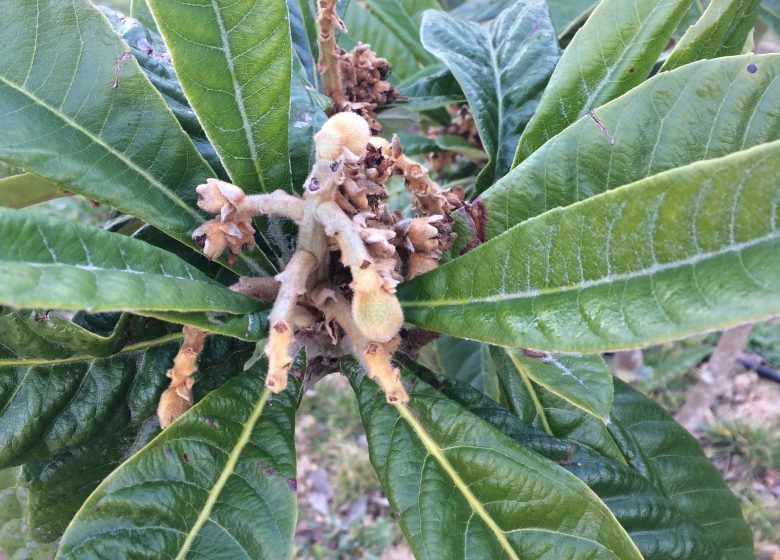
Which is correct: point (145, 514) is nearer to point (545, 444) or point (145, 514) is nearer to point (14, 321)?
point (14, 321)

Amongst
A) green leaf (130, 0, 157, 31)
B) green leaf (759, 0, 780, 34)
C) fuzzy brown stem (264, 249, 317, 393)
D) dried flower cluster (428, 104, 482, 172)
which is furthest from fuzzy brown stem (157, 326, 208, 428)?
green leaf (759, 0, 780, 34)

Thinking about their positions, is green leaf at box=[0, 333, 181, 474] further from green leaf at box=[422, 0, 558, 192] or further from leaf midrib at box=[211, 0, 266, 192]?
green leaf at box=[422, 0, 558, 192]

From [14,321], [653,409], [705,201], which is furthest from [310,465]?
[705,201]

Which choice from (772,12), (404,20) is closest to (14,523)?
(404,20)

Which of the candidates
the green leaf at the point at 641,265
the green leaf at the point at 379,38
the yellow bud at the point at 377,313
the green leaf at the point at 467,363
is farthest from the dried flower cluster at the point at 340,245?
the green leaf at the point at 379,38

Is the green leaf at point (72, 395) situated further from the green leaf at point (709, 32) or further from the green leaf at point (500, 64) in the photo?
the green leaf at point (709, 32)
